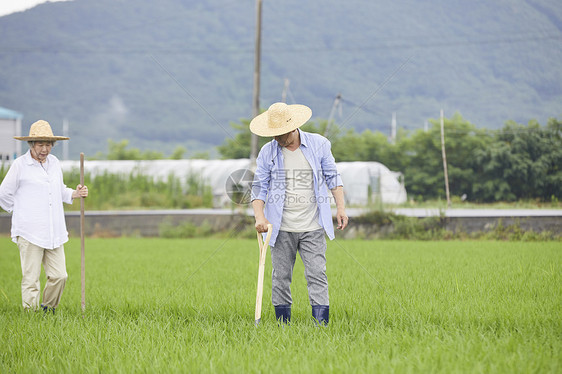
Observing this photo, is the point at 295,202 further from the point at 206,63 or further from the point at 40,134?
the point at 206,63

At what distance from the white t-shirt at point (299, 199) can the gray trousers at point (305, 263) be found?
6cm

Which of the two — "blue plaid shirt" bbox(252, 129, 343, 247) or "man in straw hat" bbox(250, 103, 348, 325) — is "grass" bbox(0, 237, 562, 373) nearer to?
"man in straw hat" bbox(250, 103, 348, 325)

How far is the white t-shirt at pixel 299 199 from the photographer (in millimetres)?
4047

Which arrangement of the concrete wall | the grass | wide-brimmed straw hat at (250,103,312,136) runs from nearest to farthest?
the grass → wide-brimmed straw hat at (250,103,312,136) → the concrete wall

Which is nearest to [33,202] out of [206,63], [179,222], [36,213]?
[36,213]

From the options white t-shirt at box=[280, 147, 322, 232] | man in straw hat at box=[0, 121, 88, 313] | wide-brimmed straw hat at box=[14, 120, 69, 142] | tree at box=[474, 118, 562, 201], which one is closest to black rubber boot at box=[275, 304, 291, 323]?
white t-shirt at box=[280, 147, 322, 232]

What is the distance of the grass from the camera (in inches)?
Result: 120

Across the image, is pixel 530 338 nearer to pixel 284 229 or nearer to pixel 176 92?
pixel 284 229

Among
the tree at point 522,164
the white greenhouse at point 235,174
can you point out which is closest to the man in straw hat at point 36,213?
the tree at point 522,164

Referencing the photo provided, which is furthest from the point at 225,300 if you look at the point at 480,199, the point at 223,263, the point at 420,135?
the point at 420,135

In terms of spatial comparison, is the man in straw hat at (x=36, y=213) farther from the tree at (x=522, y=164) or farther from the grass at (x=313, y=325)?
the tree at (x=522, y=164)

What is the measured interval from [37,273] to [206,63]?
484 ft

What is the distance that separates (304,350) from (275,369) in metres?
0.42

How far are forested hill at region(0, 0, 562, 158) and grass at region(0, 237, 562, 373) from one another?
213ft
